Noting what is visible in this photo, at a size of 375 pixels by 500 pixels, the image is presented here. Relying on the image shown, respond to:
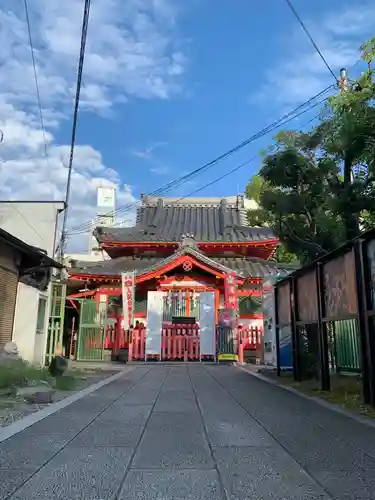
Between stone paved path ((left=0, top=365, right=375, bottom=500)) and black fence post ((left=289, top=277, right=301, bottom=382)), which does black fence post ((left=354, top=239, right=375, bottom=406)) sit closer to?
stone paved path ((left=0, top=365, right=375, bottom=500))

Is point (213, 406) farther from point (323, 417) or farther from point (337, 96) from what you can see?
point (337, 96)

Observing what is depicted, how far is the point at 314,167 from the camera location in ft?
33.9

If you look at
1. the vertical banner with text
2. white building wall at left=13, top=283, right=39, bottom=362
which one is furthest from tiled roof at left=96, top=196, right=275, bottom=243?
white building wall at left=13, top=283, right=39, bottom=362

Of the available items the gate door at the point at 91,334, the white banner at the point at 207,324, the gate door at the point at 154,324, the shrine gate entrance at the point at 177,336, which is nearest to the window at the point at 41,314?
the gate door at the point at 91,334

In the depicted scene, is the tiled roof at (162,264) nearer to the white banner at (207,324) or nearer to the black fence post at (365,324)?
the white banner at (207,324)

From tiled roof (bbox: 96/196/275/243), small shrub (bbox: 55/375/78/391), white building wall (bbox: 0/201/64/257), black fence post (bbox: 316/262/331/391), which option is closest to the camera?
black fence post (bbox: 316/262/331/391)

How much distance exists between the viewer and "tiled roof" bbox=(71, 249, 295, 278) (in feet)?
66.4

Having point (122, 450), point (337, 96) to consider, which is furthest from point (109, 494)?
point (337, 96)

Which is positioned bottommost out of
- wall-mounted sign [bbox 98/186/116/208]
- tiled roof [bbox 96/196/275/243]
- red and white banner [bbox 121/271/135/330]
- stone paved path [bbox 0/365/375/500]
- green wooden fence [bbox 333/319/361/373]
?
Answer: stone paved path [bbox 0/365/375/500]

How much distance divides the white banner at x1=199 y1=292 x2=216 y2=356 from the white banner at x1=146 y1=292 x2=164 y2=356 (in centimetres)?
181

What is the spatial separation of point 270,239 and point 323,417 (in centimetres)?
1721

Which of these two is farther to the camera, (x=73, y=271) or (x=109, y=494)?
(x=73, y=271)

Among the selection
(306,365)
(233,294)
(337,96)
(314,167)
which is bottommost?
(306,365)

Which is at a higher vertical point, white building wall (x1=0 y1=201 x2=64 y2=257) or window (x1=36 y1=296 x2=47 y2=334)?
white building wall (x1=0 y1=201 x2=64 y2=257)
